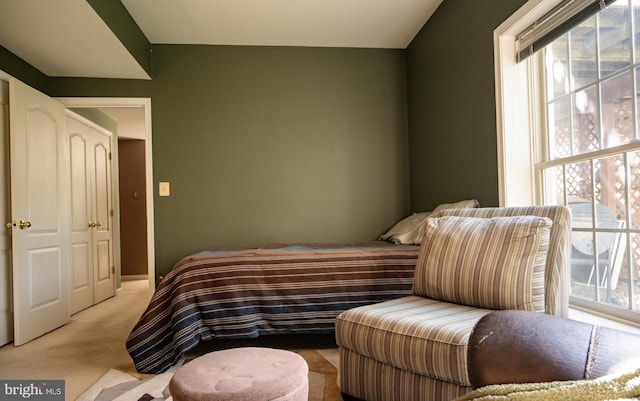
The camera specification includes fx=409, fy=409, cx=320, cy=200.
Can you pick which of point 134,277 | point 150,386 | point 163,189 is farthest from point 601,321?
point 134,277

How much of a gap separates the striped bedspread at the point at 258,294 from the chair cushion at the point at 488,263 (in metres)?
0.59

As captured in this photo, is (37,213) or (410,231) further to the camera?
(37,213)

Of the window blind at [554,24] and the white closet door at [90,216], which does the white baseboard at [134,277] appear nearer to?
the white closet door at [90,216]

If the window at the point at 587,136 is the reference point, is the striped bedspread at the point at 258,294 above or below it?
below

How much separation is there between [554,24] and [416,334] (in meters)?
1.66

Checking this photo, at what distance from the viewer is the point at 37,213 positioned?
10.7ft

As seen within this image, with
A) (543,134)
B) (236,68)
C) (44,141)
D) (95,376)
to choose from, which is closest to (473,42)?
(543,134)

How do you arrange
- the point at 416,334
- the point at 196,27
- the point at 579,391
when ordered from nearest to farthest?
the point at 579,391
the point at 416,334
the point at 196,27

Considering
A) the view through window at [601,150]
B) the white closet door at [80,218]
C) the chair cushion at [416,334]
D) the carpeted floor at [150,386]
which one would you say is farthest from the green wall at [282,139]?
the chair cushion at [416,334]

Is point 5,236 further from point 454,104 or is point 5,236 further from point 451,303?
point 454,104

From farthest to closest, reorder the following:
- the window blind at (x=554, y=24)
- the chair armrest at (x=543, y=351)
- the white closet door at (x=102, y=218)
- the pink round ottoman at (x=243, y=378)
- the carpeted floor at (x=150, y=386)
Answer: the white closet door at (x=102, y=218), the carpeted floor at (x=150, y=386), the window blind at (x=554, y=24), the pink round ottoman at (x=243, y=378), the chair armrest at (x=543, y=351)

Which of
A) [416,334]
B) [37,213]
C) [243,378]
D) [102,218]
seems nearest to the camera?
[243,378]

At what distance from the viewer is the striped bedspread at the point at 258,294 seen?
7.67 ft

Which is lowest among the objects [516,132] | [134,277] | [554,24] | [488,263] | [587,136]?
[134,277]
